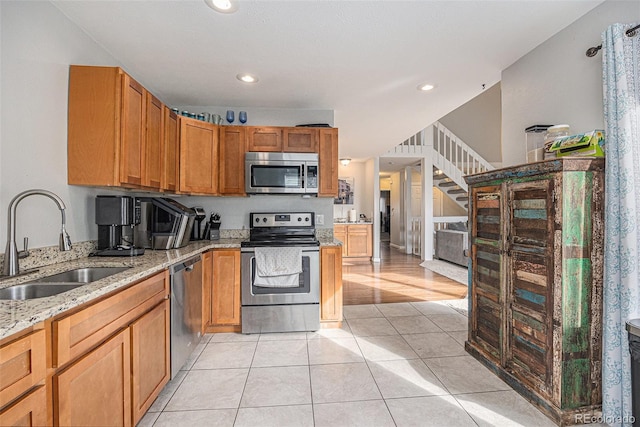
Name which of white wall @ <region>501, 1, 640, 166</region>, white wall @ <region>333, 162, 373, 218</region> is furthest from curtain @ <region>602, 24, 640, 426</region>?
white wall @ <region>333, 162, 373, 218</region>

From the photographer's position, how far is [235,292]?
9.42 ft

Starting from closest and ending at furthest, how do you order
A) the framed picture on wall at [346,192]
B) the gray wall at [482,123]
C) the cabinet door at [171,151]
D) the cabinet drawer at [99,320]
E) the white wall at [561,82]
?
the cabinet drawer at [99,320]
the white wall at [561,82]
the cabinet door at [171,151]
the framed picture on wall at [346,192]
the gray wall at [482,123]

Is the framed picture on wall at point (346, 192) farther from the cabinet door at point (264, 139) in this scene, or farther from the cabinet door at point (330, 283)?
the cabinet door at point (330, 283)

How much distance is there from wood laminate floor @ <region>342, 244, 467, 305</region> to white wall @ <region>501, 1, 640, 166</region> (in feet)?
7.30

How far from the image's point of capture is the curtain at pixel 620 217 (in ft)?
4.89

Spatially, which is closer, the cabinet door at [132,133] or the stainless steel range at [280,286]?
the cabinet door at [132,133]

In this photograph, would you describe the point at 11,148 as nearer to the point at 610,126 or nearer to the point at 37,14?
the point at 37,14

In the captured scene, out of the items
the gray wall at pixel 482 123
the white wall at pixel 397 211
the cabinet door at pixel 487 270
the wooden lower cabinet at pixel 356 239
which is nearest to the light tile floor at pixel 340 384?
the cabinet door at pixel 487 270

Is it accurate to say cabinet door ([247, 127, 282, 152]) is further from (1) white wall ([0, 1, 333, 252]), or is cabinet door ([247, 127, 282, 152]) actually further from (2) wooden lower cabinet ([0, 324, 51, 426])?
(2) wooden lower cabinet ([0, 324, 51, 426])

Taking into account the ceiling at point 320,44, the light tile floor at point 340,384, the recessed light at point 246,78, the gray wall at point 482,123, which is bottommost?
the light tile floor at point 340,384

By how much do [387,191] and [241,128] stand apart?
9.53 metres

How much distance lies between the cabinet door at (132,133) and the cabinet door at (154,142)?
6 cm

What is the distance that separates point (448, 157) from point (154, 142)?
6598mm

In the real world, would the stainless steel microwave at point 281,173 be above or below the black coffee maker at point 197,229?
above
